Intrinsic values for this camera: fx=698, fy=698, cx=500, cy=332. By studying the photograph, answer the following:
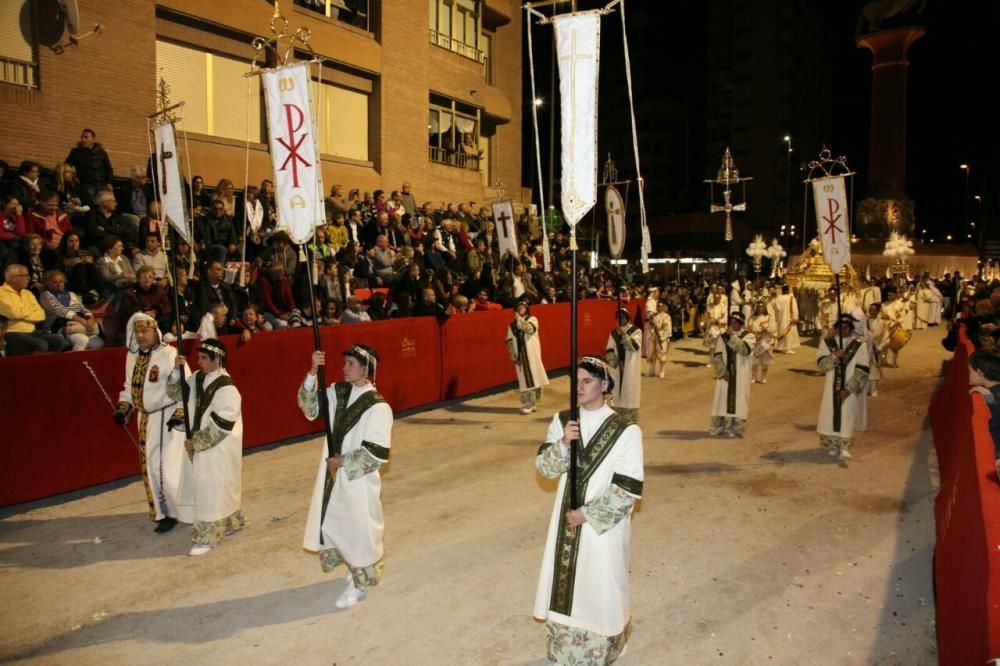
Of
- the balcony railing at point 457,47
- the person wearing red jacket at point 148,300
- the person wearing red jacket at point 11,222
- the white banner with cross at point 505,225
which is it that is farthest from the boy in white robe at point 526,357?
the balcony railing at point 457,47

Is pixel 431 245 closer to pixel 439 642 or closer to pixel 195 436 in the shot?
pixel 195 436

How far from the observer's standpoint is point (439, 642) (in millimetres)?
4660

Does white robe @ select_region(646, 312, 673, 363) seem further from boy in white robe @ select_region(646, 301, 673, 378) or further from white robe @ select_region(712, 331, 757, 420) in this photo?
white robe @ select_region(712, 331, 757, 420)

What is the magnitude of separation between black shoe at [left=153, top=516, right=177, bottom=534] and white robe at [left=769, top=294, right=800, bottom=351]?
54.5 feet

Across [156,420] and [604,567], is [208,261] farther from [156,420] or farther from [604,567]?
[604,567]

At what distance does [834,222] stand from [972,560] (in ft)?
24.8

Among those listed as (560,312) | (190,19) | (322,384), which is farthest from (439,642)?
(190,19)

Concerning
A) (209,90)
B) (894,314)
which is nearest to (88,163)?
(209,90)

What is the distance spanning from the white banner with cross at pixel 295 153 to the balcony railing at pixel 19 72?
988cm

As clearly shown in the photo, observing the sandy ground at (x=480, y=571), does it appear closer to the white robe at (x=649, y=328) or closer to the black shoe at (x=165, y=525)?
the black shoe at (x=165, y=525)

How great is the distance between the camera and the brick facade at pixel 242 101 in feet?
42.5

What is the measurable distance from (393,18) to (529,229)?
8.03 metres

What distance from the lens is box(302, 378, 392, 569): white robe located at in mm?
5258

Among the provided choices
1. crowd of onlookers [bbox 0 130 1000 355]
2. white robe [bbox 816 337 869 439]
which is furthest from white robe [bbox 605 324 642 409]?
white robe [bbox 816 337 869 439]
